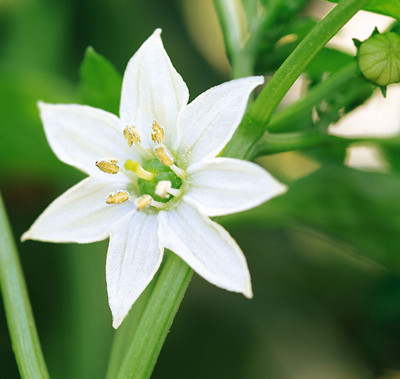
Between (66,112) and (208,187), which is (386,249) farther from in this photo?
(66,112)

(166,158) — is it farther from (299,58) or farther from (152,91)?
(299,58)

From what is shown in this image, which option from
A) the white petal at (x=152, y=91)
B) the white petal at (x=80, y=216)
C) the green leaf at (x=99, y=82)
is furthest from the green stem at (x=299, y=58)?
the green leaf at (x=99, y=82)

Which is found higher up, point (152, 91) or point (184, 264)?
point (152, 91)

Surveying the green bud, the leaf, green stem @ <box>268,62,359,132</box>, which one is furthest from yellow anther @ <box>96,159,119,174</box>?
the leaf

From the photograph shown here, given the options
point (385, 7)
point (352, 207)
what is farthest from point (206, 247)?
point (352, 207)

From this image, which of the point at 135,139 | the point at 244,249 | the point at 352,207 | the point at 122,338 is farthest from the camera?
the point at 244,249

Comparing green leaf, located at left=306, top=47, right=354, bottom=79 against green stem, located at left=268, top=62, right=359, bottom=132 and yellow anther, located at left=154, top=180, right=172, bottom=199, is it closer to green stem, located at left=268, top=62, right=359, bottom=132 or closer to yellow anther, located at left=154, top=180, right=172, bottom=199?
green stem, located at left=268, top=62, right=359, bottom=132

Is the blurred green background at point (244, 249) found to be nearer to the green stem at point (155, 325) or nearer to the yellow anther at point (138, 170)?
the yellow anther at point (138, 170)

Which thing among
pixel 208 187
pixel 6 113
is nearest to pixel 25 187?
pixel 6 113
